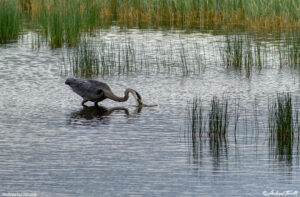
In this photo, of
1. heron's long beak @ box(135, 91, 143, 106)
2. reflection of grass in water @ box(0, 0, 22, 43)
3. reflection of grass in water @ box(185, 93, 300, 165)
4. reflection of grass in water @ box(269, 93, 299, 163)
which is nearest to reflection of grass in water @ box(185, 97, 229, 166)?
reflection of grass in water @ box(185, 93, 300, 165)

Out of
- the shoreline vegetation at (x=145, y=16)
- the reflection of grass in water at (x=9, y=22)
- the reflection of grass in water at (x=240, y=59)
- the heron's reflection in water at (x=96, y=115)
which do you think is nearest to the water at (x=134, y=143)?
the heron's reflection in water at (x=96, y=115)

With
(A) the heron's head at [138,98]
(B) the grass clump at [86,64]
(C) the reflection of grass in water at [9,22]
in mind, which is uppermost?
(C) the reflection of grass in water at [9,22]

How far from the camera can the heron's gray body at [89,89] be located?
14.7 metres

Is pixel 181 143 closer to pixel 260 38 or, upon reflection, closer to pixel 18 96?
pixel 18 96

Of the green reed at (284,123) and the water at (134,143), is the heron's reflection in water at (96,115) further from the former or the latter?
the green reed at (284,123)

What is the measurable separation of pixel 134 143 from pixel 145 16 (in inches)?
647

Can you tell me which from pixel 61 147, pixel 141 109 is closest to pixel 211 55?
pixel 141 109

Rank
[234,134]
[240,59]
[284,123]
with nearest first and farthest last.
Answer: [284,123]
[234,134]
[240,59]

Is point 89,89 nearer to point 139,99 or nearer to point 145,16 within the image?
point 139,99

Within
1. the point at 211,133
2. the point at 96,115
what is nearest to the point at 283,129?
the point at 211,133

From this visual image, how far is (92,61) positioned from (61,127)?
557cm

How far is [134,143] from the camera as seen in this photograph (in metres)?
11.4

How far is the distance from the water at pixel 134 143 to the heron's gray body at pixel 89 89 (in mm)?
265

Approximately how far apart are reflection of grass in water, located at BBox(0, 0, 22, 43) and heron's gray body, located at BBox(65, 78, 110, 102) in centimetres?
834
